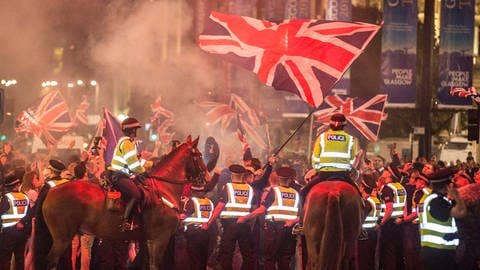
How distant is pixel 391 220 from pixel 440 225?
12.8 ft

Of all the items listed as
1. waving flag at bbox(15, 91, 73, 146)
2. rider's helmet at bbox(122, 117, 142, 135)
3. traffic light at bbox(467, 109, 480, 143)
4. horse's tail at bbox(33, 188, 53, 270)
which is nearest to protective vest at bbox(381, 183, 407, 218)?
rider's helmet at bbox(122, 117, 142, 135)

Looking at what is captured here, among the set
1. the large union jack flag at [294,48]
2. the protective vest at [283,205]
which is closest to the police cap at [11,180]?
the protective vest at [283,205]

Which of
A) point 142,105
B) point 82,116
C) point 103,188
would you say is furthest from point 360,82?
point 103,188

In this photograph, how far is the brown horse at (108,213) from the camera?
1282 centimetres

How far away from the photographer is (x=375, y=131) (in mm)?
20781

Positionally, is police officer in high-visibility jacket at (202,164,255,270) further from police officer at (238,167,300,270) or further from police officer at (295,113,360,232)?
police officer at (295,113,360,232)

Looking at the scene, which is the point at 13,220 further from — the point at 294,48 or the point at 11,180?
the point at 294,48

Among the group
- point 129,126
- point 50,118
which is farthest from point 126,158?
point 50,118

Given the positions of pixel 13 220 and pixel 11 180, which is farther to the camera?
pixel 13 220

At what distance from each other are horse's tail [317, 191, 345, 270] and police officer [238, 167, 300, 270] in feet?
8.88

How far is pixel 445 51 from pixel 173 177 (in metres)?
17.0

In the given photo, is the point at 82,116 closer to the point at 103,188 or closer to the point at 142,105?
the point at 103,188

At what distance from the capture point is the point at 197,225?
14.1 metres

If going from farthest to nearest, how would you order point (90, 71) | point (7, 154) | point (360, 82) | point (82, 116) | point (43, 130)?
point (90, 71) → point (360, 82) → point (82, 116) → point (43, 130) → point (7, 154)
